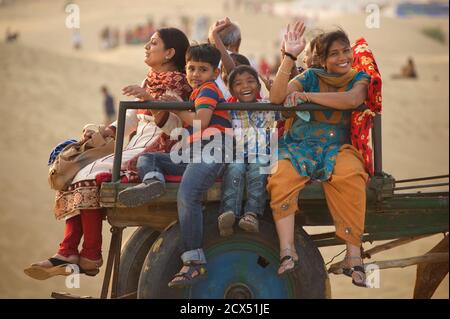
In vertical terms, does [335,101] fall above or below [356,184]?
above

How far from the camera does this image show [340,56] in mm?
5773

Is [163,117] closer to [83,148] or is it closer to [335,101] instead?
[83,148]

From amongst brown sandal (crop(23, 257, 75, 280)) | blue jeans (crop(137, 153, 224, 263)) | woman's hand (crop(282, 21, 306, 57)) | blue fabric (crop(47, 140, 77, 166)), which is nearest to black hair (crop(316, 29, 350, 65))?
woman's hand (crop(282, 21, 306, 57))

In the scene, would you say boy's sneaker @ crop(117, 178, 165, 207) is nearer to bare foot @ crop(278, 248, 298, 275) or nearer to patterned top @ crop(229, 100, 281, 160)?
patterned top @ crop(229, 100, 281, 160)

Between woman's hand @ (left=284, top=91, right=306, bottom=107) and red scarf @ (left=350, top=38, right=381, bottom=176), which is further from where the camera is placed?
red scarf @ (left=350, top=38, right=381, bottom=176)

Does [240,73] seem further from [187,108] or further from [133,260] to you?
[133,260]

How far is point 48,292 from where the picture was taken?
11.4 metres

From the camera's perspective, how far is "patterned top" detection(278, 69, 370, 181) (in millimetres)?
5652

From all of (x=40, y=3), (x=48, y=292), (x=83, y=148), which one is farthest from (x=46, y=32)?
(x=83, y=148)

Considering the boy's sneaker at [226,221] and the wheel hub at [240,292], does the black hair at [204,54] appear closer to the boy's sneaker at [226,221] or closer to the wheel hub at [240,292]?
the boy's sneaker at [226,221]

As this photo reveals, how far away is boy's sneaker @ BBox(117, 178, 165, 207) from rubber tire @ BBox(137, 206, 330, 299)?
29cm

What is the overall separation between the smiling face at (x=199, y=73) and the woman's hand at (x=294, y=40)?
53 cm

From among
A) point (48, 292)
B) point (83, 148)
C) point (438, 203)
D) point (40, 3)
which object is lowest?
point (48, 292)
